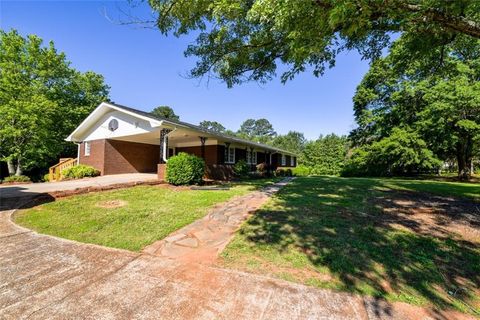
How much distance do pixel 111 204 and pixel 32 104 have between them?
50.9 feet

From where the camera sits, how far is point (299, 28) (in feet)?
14.2

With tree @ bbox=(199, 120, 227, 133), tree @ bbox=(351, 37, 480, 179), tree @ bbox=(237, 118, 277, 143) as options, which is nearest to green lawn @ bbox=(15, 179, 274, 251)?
tree @ bbox=(351, 37, 480, 179)

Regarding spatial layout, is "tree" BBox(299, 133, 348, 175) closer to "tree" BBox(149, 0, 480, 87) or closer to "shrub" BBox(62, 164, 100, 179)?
"tree" BBox(149, 0, 480, 87)

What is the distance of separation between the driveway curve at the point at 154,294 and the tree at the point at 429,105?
25.7 ft

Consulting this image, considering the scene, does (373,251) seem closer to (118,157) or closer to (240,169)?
(240,169)

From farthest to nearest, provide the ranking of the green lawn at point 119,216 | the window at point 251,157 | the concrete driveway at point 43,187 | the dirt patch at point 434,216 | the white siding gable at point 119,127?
the window at point 251,157 < the white siding gable at point 119,127 < the concrete driveway at point 43,187 < the dirt patch at point 434,216 < the green lawn at point 119,216

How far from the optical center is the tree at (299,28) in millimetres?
4027

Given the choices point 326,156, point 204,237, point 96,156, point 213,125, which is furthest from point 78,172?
point 213,125

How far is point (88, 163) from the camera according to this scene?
15.5m

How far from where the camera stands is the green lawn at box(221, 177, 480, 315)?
2803 millimetres

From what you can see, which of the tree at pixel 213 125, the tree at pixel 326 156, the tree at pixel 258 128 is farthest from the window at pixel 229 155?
the tree at pixel 258 128

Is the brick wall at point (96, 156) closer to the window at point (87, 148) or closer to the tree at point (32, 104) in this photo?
the window at point (87, 148)

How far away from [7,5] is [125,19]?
515 centimetres

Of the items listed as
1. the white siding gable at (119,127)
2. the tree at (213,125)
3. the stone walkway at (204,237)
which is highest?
the tree at (213,125)
